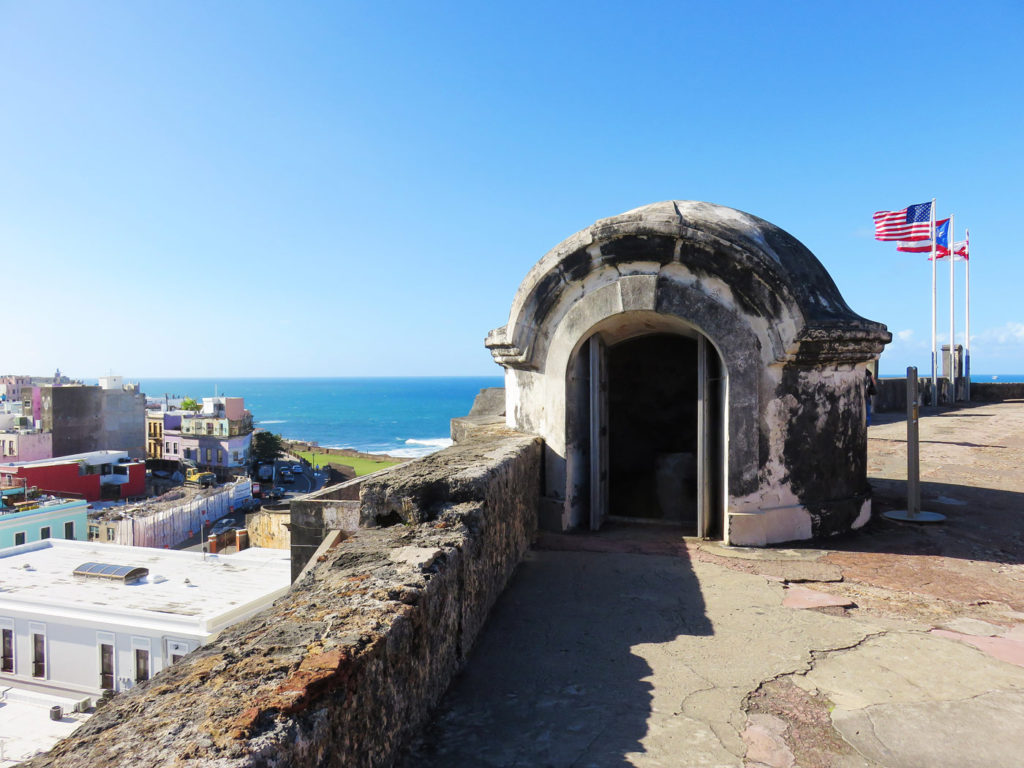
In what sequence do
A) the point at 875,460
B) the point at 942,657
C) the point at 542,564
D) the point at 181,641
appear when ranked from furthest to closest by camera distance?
the point at 181,641, the point at 875,460, the point at 542,564, the point at 942,657

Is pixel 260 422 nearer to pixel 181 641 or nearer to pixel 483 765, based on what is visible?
pixel 181 641

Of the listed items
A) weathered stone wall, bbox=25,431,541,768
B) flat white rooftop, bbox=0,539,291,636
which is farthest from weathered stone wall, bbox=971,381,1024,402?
weathered stone wall, bbox=25,431,541,768

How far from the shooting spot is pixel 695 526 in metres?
6.79

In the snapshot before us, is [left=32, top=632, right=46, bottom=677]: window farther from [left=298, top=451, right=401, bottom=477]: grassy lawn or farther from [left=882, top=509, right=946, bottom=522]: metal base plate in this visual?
[left=298, top=451, right=401, bottom=477]: grassy lawn

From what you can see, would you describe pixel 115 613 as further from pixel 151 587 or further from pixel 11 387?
pixel 11 387

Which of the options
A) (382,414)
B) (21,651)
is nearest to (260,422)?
(382,414)

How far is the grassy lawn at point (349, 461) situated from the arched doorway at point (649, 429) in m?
55.4

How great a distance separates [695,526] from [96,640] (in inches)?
696

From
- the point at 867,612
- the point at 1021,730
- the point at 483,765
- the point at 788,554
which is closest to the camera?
the point at 483,765

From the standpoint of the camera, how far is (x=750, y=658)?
3.52m

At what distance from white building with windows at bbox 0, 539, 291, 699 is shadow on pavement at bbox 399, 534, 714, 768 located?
13739 millimetres

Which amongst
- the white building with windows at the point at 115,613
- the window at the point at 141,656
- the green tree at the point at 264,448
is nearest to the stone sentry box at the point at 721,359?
the white building with windows at the point at 115,613

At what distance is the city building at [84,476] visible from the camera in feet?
130

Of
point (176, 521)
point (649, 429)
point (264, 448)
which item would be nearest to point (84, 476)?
point (176, 521)
